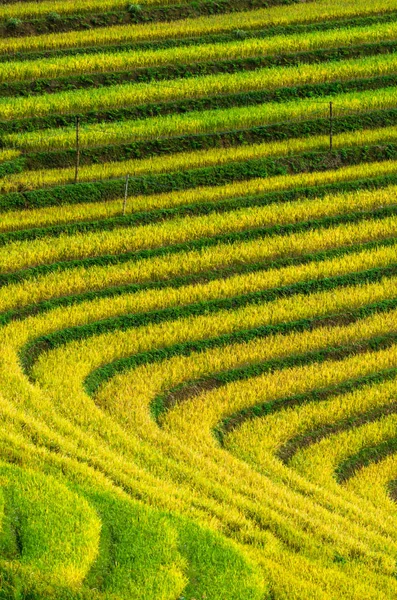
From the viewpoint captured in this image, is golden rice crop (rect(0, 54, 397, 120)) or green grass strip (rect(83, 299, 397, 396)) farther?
golden rice crop (rect(0, 54, 397, 120))

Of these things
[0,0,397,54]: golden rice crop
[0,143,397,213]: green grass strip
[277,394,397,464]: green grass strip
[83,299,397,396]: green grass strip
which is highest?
[0,0,397,54]: golden rice crop

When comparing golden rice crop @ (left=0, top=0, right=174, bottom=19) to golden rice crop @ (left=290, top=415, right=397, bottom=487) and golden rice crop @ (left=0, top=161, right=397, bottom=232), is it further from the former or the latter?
golden rice crop @ (left=290, top=415, right=397, bottom=487)

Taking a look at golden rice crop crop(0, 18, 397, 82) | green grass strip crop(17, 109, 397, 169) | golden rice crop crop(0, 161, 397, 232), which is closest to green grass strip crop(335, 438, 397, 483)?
golden rice crop crop(0, 161, 397, 232)

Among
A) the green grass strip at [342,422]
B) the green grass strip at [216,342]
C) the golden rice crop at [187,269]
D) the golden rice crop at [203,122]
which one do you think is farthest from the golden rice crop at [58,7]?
the green grass strip at [342,422]

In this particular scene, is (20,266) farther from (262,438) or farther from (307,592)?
(307,592)

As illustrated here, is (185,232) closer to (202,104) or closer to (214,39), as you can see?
(202,104)

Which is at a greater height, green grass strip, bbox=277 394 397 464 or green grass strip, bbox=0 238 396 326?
green grass strip, bbox=0 238 396 326

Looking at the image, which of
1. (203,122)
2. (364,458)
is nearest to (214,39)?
(203,122)

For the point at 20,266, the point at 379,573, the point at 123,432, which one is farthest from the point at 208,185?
the point at 379,573
